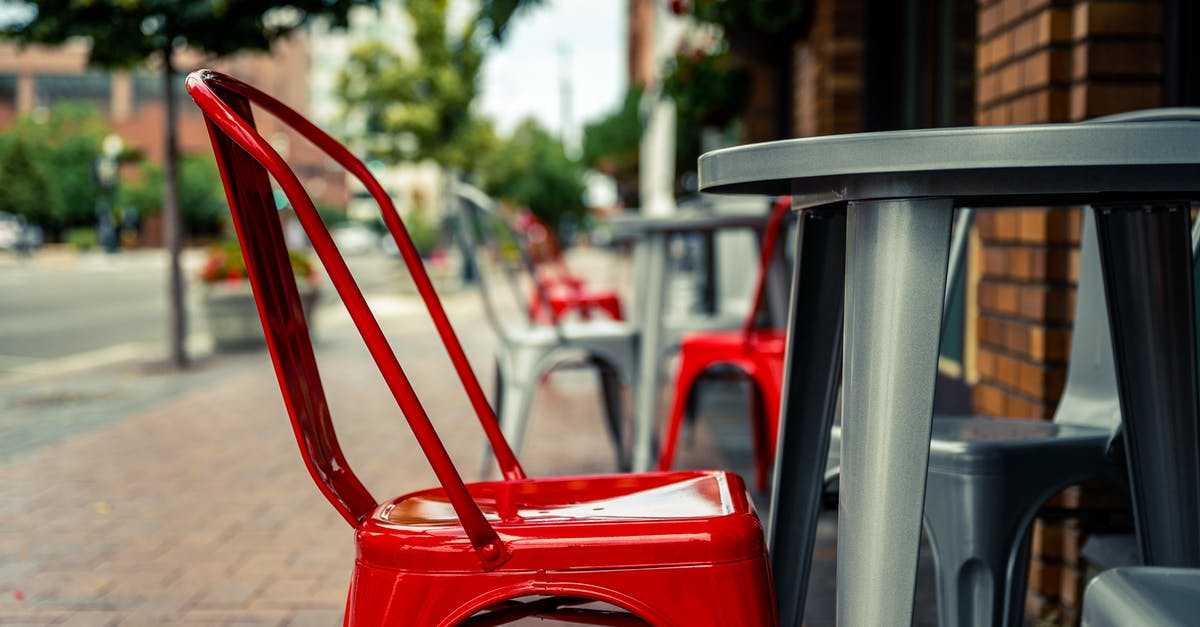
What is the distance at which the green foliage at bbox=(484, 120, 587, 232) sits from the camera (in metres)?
32.8

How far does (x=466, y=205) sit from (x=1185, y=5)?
238cm

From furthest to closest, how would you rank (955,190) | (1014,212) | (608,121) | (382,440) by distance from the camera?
(608,121) < (382,440) < (1014,212) < (955,190)

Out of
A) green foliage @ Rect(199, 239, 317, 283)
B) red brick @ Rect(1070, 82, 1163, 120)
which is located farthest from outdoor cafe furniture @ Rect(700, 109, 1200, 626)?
green foliage @ Rect(199, 239, 317, 283)

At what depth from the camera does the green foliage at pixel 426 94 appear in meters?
23.3

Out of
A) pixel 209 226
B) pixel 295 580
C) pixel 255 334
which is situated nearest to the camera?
pixel 295 580

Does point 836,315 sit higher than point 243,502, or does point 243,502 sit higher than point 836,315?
point 836,315

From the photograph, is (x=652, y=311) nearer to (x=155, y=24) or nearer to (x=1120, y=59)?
(x=1120, y=59)

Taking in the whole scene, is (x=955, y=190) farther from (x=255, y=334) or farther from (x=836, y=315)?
(x=255, y=334)

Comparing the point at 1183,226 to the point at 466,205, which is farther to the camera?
the point at 466,205

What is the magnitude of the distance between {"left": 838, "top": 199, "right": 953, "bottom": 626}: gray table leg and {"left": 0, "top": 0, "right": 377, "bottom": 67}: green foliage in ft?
24.0

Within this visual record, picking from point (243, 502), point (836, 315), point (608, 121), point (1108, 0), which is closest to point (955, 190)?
point (836, 315)

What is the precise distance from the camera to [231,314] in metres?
9.80

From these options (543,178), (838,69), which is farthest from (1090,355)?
(543,178)

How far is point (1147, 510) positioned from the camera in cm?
184
